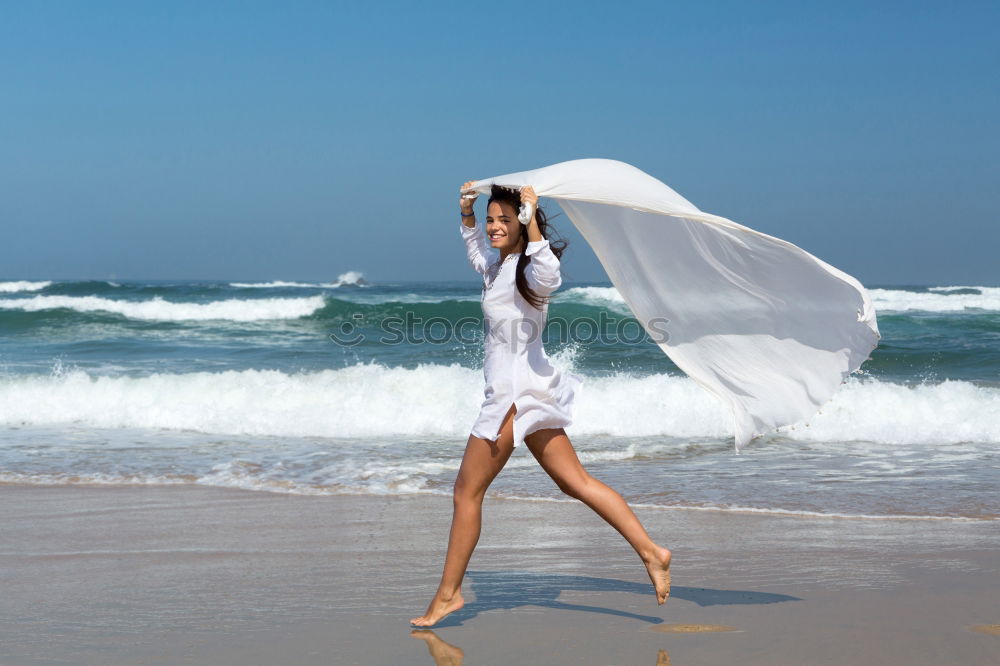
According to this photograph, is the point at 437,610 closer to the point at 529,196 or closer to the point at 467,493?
the point at 467,493

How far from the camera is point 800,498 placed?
643 centimetres

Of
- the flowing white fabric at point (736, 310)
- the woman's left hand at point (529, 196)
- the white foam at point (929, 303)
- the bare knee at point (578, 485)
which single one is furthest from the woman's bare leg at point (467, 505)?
the white foam at point (929, 303)

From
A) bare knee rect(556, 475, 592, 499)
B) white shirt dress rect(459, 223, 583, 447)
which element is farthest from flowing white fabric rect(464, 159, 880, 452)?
bare knee rect(556, 475, 592, 499)

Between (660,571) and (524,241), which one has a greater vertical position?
(524,241)

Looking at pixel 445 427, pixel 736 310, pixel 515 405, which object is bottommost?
pixel 445 427

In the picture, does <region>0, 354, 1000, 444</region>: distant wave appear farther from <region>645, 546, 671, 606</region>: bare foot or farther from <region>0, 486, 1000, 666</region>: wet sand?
<region>645, 546, 671, 606</region>: bare foot

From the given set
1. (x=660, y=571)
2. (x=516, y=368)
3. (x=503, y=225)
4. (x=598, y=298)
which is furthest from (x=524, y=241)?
(x=598, y=298)

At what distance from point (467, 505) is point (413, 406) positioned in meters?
7.56

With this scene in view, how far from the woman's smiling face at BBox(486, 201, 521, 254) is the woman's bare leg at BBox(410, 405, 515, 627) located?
63 centimetres

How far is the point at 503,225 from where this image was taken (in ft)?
11.6

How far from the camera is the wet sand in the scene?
11.3 feet

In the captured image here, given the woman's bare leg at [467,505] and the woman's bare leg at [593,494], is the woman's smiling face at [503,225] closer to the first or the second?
the woman's bare leg at [467,505]

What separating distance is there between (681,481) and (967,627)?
11.4 ft

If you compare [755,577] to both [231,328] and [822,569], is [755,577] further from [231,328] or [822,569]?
[231,328]
